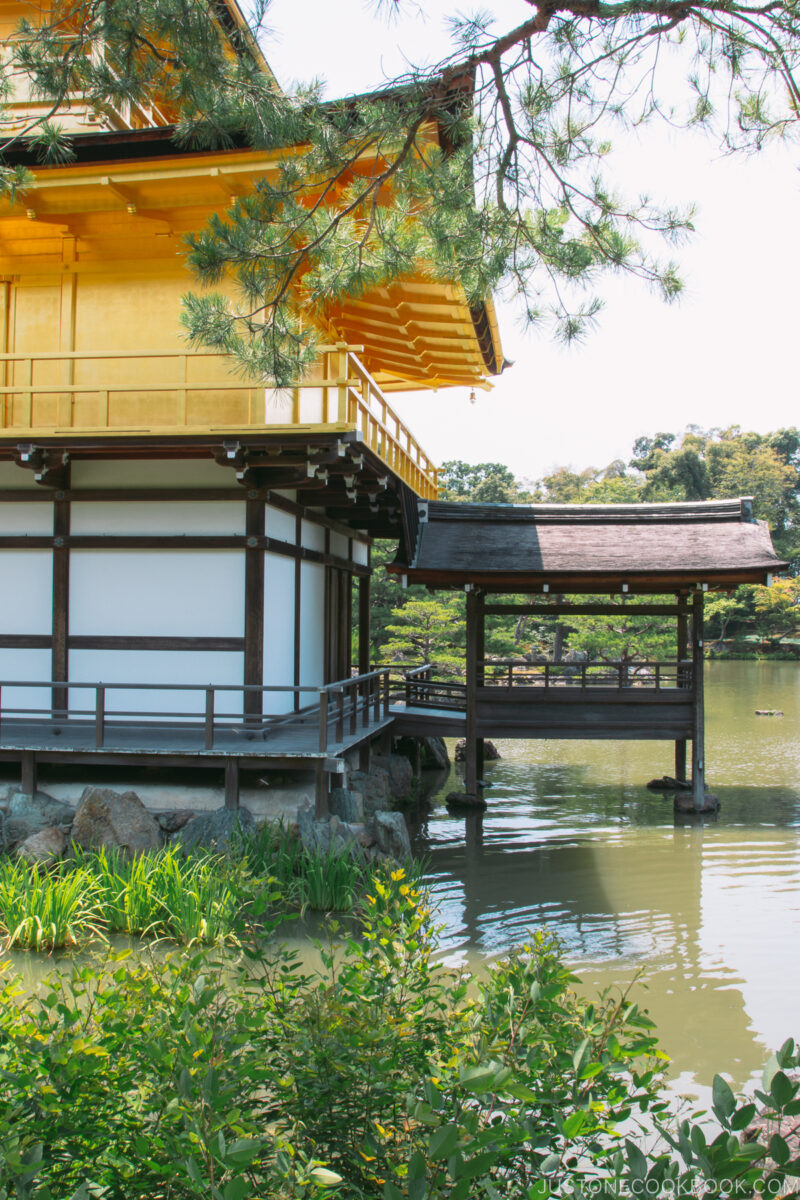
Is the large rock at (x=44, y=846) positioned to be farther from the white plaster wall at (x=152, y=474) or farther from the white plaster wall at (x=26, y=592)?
the white plaster wall at (x=152, y=474)

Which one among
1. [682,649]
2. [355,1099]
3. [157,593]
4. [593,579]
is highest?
[593,579]

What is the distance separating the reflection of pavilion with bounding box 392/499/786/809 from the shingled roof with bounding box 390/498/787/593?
0.07ft

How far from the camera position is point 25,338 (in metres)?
10.3

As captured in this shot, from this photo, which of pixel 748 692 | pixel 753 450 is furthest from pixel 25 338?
pixel 753 450

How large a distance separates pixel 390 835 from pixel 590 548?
5644mm

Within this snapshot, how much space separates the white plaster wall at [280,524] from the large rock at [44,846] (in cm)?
Result: 385

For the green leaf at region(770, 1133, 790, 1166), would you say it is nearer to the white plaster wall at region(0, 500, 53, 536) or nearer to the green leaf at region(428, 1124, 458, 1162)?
the green leaf at region(428, 1124, 458, 1162)

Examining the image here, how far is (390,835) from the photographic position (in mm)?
8781

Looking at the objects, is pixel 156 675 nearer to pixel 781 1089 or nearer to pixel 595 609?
pixel 595 609

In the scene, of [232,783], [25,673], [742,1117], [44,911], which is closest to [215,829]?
[232,783]

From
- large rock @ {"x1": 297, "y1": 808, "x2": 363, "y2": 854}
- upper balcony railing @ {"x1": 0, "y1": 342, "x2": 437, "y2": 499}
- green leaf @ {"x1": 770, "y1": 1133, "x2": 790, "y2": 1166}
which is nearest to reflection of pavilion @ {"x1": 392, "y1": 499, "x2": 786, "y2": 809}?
upper balcony railing @ {"x1": 0, "y1": 342, "x2": 437, "y2": 499}

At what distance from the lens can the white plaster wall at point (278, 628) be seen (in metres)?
10.0

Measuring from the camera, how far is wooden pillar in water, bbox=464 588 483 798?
1220 cm

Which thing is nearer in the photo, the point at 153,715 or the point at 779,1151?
the point at 779,1151
